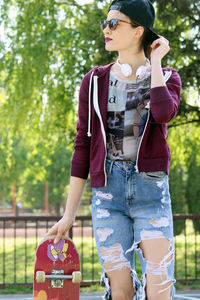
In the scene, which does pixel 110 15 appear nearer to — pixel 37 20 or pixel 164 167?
pixel 164 167

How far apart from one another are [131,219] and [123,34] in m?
0.90

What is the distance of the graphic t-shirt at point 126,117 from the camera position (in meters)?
2.53

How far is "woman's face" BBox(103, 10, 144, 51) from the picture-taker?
8.66 ft

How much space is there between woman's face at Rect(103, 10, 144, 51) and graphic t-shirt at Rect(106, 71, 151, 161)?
19cm

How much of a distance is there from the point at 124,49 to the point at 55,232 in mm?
984

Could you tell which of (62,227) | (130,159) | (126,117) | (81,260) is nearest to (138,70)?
(126,117)

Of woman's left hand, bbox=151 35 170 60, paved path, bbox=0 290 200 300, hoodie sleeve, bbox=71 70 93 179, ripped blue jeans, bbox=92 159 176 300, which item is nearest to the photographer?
ripped blue jeans, bbox=92 159 176 300

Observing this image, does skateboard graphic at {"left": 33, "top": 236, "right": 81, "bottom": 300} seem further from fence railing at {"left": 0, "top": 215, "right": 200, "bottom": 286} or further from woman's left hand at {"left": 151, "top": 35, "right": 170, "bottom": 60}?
fence railing at {"left": 0, "top": 215, "right": 200, "bottom": 286}

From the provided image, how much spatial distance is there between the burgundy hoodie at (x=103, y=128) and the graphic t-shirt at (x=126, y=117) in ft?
0.13

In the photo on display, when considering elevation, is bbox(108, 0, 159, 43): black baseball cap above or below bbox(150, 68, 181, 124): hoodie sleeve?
above

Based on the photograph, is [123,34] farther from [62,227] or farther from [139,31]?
[62,227]

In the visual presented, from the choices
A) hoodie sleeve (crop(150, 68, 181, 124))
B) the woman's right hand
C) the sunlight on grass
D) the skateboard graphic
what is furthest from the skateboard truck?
the sunlight on grass

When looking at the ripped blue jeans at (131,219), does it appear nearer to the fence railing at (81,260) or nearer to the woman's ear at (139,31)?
the woman's ear at (139,31)

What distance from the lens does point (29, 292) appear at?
7.31 meters
